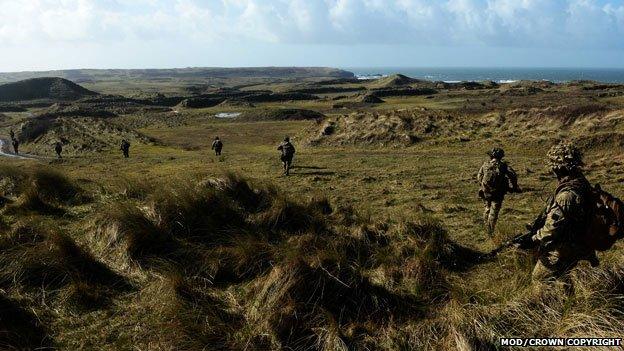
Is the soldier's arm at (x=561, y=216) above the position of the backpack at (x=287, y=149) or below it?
above

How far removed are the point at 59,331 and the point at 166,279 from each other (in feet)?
4.67

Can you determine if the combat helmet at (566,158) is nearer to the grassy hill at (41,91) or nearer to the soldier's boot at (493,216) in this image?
the soldier's boot at (493,216)

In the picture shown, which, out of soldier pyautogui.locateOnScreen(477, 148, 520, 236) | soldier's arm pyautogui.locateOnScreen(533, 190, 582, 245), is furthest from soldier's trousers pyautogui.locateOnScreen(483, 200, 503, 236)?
soldier's arm pyautogui.locateOnScreen(533, 190, 582, 245)

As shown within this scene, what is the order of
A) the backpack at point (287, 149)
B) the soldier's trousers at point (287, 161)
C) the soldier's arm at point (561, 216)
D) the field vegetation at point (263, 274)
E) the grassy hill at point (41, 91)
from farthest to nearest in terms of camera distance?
the grassy hill at point (41, 91) < the soldier's trousers at point (287, 161) < the backpack at point (287, 149) < the soldier's arm at point (561, 216) < the field vegetation at point (263, 274)

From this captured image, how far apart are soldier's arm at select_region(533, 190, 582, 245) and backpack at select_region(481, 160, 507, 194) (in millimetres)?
5370

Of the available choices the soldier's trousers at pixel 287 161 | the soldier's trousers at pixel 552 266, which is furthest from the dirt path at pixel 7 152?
the soldier's trousers at pixel 552 266

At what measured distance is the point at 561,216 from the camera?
573 cm

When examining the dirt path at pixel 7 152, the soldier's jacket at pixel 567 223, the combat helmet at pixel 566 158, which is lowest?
the dirt path at pixel 7 152

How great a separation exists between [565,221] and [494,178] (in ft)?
18.3

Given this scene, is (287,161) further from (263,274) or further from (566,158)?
(566,158)

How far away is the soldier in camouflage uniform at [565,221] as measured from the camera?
223 inches

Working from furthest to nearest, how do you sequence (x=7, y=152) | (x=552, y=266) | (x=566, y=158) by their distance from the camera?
(x=7, y=152) < (x=552, y=266) < (x=566, y=158)

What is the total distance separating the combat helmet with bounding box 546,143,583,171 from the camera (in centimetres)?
583

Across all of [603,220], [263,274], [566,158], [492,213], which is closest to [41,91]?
[492,213]
